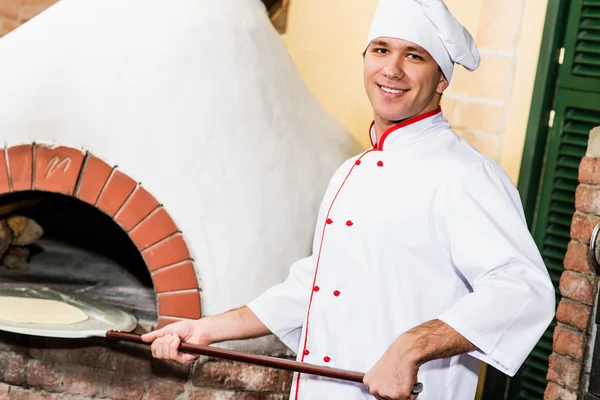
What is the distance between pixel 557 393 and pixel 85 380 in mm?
1502

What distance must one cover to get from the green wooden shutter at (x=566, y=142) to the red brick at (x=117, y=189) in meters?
1.31

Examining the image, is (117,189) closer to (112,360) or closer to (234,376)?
(112,360)

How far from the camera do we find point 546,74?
284 cm

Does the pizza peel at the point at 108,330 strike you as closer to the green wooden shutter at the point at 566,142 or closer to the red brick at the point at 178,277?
the red brick at the point at 178,277

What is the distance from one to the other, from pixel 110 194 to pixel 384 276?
132cm

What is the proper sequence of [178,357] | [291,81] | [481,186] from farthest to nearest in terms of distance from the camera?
[291,81]
[178,357]
[481,186]

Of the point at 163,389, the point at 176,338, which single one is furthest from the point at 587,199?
the point at 163,389

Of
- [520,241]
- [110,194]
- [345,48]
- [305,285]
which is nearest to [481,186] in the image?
[520,241]

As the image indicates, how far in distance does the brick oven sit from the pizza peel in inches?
3.7

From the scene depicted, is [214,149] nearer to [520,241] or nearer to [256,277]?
[256,277]

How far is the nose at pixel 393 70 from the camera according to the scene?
6.04 feet

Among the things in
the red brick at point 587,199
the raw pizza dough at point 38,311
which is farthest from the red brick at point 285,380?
the red brick at point 587,199

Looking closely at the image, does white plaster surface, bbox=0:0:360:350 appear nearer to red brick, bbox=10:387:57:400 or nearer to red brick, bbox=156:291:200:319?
red brick, bbox=156:291:200:319

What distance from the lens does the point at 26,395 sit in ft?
9.87
